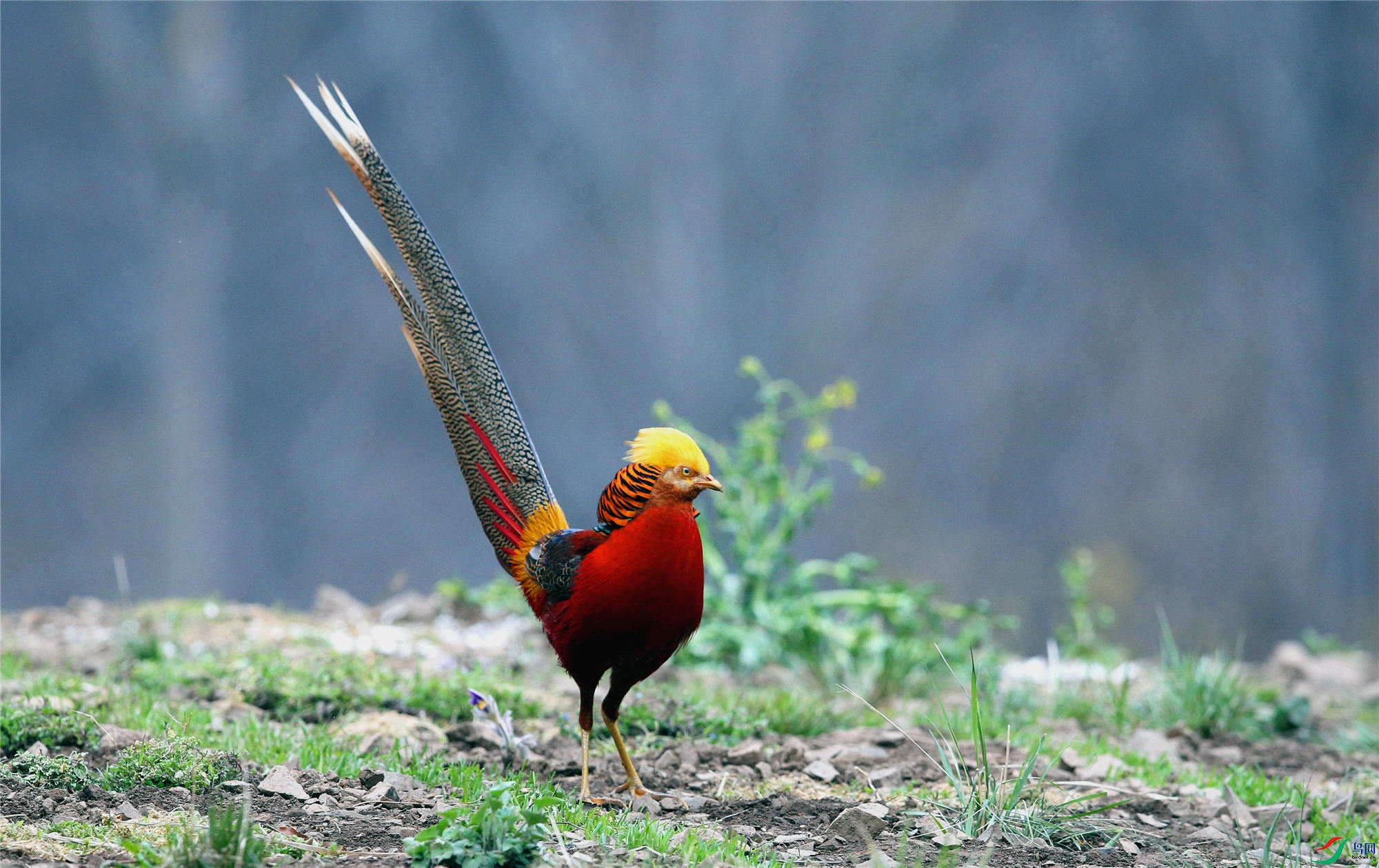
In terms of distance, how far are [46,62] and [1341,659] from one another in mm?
8523

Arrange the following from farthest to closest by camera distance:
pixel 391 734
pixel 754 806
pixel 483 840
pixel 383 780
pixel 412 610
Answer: pixel 412 610, pixel 391 734, pixel 754 806, pixel 383 780, pixel 483 840

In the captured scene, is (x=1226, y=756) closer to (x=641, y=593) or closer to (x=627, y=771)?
(x=627, y=771)

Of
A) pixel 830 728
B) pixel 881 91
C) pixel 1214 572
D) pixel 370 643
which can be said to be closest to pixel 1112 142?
pixel 881 91

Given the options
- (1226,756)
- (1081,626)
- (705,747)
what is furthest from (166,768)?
(1081,626)

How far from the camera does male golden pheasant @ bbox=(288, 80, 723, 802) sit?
2746 mm

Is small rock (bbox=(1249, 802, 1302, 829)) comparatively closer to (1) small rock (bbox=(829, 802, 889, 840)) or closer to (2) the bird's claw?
(1) small rock (bbox=(829, 802, 889, 840))

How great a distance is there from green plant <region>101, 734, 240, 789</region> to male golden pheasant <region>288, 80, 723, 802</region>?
0.91m

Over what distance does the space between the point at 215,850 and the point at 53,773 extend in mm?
955

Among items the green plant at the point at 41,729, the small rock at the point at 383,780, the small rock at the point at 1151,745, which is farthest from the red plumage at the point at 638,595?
the small rock at the point at 1151,745

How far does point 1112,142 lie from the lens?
23.6ft

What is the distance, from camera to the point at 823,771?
3182 mm

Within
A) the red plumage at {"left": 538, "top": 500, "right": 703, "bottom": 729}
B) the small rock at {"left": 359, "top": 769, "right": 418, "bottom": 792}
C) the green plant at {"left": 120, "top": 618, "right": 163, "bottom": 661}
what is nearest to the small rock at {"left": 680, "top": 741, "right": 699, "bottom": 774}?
the red plumage at {"left": 538, "top": 500, "right": 703, "bottom": 729}

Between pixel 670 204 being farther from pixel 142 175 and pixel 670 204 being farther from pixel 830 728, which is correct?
pixel 830 728

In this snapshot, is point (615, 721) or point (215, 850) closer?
point (215, 850)
